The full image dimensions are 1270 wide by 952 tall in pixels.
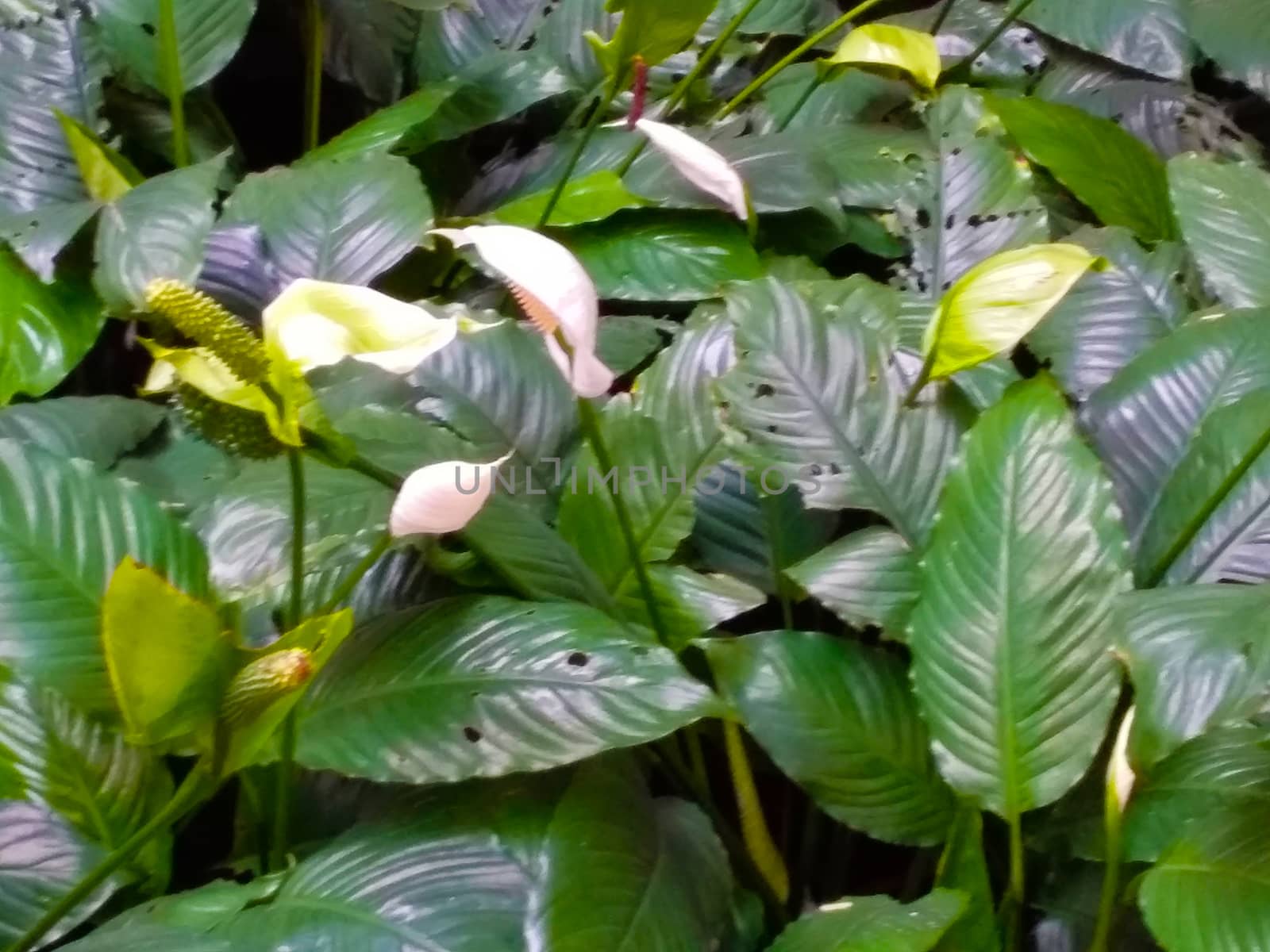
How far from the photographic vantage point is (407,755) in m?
0.54

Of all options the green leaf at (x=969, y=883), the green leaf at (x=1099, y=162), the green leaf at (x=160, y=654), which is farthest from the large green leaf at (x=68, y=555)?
the green leaf at (x=1099, y=162)

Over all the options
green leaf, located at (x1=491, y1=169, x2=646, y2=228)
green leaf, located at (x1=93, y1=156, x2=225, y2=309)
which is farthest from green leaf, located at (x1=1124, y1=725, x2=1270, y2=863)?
green leaf, located at (x1=93, y1=156, x2=225, y2=309)

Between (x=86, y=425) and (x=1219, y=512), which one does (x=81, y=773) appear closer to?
(x=86, y=425)

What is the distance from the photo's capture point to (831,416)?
2.24 ft

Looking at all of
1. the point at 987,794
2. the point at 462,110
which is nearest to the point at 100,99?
the point at 462,110

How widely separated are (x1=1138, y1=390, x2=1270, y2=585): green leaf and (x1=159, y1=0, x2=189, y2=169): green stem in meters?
0.85

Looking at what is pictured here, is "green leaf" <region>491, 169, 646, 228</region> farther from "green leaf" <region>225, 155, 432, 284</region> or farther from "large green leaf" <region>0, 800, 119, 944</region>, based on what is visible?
"large green leaf" <region>0, 800, 119, 944</region>

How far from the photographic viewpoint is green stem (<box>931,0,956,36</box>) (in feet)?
3.63

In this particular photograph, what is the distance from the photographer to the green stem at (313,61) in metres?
1.05

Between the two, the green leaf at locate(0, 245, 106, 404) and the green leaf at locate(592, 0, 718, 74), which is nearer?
the green leaf at locate(592, 0, 718, 74)

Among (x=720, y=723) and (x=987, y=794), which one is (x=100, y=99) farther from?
(x=987, y=794)

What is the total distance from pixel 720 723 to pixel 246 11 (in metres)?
0.78

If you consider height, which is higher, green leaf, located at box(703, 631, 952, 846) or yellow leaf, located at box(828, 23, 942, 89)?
yellow leaf, located at box(828, 23, 942, 89)

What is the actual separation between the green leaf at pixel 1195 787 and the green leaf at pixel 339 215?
0.60 m
